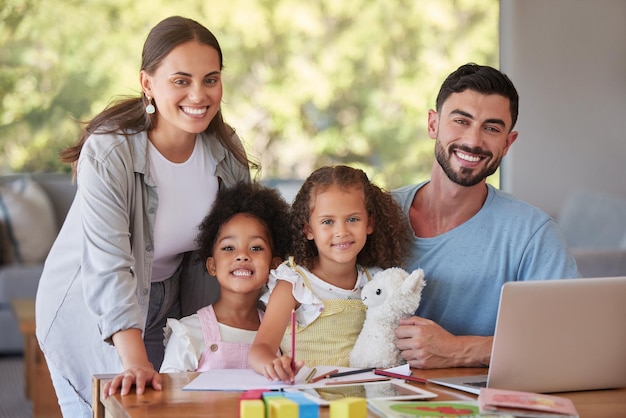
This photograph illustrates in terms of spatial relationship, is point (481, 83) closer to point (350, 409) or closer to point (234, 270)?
point (234, 270)

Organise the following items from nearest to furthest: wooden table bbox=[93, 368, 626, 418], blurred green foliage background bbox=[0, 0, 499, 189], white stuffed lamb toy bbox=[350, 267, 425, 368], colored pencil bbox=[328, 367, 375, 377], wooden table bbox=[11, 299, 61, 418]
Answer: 1. wooden table bbox=[93, 368, 626, 418]
2. colored pencil bbox=[328, 367, 375, 377]
3. white stuffed lamb toy bbox=[350, 267, 425, 368]
4. wooden table bbox=[11, 299, 61, 418]
5. blurred green foliage background bbox=[0, 0, 499, 189]

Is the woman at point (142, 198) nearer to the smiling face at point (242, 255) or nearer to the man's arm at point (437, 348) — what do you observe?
the smiling face at point (242, 255)

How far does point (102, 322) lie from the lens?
1.79 m

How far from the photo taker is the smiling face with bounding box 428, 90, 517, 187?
1.99m

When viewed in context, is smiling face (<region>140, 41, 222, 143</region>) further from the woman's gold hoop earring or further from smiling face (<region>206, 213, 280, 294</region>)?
smiling face (<region>206, 213, 280, 294</region>)

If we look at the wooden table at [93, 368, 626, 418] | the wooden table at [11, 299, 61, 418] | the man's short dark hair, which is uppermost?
the man's short dark hair

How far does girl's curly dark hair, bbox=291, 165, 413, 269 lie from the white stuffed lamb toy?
0.11 metres

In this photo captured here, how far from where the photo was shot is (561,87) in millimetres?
4578

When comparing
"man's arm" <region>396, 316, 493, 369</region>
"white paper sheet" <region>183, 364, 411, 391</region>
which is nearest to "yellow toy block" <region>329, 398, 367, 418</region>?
"white paper sheet" <region>183, 364, 411, 391</region>

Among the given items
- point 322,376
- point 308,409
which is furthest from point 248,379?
point 308,409

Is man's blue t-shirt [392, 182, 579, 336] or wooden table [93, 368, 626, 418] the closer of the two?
wooden table [93, 368, 626, 418]

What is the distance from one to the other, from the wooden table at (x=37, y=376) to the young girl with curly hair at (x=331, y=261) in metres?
2.05

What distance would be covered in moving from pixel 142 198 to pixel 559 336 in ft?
3.11

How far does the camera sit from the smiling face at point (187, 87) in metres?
1.97
